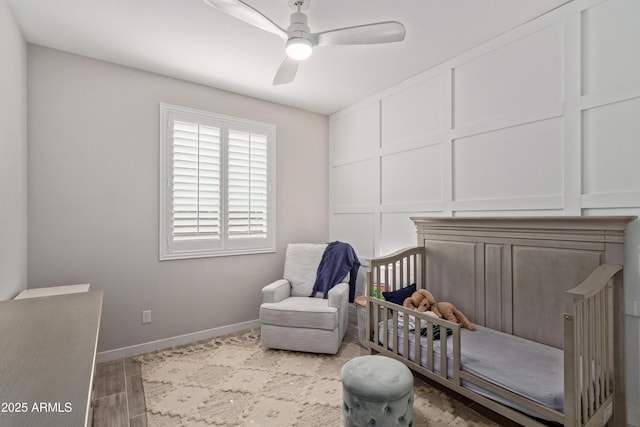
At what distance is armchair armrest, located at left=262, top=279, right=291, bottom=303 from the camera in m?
3.04

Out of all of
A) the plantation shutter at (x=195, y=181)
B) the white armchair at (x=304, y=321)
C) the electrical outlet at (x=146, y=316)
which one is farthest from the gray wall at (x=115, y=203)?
the white armchair at (x=304, y=321)

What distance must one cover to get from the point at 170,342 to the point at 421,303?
2.38 metres

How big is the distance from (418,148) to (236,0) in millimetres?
2063

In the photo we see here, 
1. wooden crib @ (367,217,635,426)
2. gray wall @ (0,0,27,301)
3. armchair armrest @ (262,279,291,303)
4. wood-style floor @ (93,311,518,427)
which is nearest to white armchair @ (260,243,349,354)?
armchair armrest @ (262,279,291,303)

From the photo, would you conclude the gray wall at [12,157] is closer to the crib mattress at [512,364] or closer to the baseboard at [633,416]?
the crib mattress at [512,364]

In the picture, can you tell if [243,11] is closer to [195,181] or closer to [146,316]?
[195,181]

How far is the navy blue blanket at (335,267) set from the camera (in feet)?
10.9

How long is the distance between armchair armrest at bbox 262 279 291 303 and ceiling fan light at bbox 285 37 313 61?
2.07 m

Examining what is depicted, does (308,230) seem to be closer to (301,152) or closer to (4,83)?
(301,152)

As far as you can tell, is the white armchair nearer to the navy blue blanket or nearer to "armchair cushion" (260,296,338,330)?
"armchair cushion" (260,296,338,330)

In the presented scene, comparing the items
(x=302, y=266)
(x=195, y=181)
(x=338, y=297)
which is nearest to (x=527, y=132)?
(x=338, y=297)

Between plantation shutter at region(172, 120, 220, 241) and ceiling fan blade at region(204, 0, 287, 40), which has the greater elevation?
ceiling fan blade at region(204, 0, 287, 40)

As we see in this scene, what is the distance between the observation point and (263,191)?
3.66m

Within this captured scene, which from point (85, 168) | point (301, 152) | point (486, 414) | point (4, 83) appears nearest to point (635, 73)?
point (486, 414)
